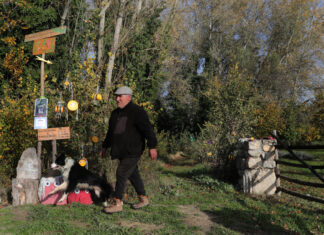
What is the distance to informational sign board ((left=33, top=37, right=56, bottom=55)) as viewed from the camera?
5.50 metres

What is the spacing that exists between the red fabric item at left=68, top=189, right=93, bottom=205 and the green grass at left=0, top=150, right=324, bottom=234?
0.17 meters

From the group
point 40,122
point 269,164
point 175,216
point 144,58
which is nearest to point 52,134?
point 40,122

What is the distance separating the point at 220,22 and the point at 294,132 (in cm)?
1037

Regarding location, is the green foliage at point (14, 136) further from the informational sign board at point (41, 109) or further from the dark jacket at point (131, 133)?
the dark jacket at point (131, 133)

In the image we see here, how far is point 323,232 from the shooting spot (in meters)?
4.32

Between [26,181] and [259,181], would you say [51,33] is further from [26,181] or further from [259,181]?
[259,181]

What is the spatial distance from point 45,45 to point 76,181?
9.01ft

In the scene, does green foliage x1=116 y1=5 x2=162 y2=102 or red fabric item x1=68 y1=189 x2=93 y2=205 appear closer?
red fabric item x1=68 y1=189 x2=93 y2=205

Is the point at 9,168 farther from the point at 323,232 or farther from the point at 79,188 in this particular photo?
the point at 323,232

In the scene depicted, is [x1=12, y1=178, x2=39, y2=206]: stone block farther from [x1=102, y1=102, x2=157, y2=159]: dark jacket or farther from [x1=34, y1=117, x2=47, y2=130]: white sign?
[x1=102, y1=102, x2=157, y2=159]: dark jacket

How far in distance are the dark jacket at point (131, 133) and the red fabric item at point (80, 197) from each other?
1.26 metres

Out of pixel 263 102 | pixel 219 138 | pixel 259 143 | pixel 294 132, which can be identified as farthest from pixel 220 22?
pixel 259 143

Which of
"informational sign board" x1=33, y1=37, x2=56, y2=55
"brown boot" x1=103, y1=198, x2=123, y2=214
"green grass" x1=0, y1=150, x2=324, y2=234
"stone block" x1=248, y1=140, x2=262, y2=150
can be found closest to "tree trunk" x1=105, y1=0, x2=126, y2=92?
"informational sign board" x1=33, y1=37, x2=56, y2=55

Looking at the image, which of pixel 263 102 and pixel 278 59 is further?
pixel 278 59
